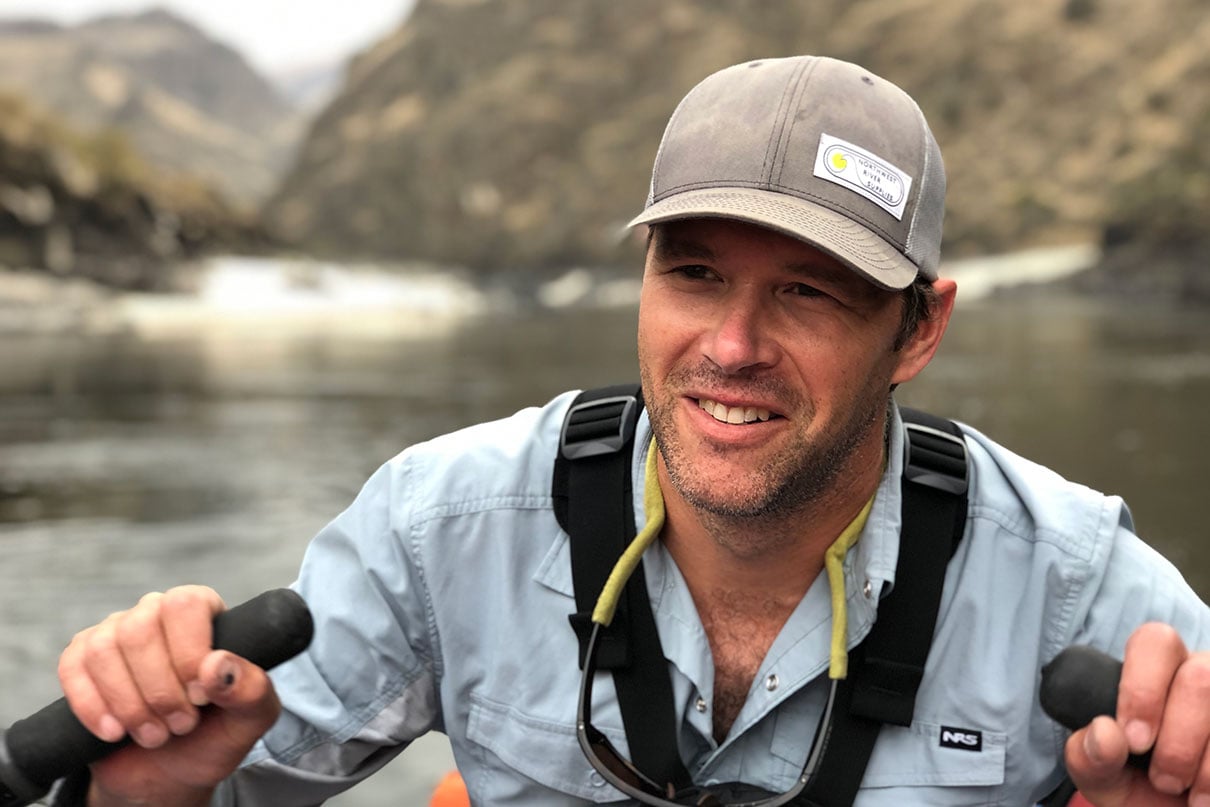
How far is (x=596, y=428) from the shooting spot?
2461 millimetres

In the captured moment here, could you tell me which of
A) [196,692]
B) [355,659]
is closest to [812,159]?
[355,659]

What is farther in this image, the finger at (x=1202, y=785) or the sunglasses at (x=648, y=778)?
the sunglasses at (x=648, y=778)

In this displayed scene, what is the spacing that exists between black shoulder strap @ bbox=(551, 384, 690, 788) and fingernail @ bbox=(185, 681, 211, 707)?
2.35 feet

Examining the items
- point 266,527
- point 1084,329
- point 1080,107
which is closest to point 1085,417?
point 266,527

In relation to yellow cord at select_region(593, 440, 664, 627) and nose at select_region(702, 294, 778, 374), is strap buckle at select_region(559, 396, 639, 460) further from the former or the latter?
nose at select_region(702, 294, 778, 374)

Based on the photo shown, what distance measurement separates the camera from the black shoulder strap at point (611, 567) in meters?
2.26

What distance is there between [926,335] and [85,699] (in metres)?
1.56

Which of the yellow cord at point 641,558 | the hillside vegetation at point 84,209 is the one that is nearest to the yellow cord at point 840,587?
the yellow cord at point 641,558

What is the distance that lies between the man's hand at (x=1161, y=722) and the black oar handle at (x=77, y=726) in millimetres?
991

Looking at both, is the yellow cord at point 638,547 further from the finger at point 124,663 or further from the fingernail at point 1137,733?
the fingernail at point 1137,733

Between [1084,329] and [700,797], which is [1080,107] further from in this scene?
[700,797]

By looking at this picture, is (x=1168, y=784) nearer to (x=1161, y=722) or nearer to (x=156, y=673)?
(x=1161, y=722)

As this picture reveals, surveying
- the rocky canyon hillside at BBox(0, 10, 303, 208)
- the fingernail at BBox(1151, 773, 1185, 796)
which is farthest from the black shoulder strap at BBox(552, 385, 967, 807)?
the rocky canyon hillside at BBox(0, 10, 303, 208)

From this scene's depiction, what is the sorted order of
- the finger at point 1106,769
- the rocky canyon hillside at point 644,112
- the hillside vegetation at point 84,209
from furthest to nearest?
the rocky canyon hillside at point 644,112
the hillside vegetation at point 84,209
the finger at point 1106,769
